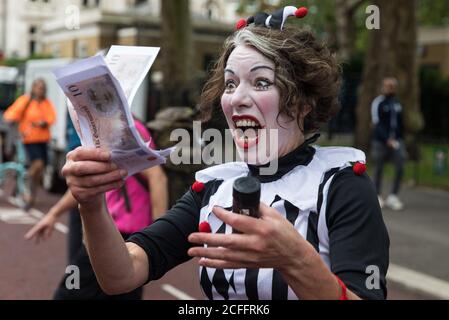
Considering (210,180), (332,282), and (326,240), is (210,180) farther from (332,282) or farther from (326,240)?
(332,282)

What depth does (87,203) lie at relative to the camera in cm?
167

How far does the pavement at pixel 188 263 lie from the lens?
6.28m

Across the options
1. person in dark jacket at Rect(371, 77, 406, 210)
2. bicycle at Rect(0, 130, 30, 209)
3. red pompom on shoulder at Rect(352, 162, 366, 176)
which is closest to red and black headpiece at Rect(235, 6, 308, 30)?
red pompom on shoulder at Rect(352, 162, 366, 176)

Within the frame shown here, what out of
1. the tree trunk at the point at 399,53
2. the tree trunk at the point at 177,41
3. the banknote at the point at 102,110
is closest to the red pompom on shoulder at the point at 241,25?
the banknote at the point at 102,110

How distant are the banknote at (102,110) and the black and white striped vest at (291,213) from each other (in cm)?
43

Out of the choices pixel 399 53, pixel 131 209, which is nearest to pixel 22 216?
pixel 131 209

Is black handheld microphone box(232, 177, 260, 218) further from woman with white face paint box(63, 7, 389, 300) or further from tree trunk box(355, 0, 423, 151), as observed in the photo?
tree trunk box(355, 0, 423, 151)

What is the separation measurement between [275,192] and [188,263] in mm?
5659

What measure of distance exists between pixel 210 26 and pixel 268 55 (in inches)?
1582

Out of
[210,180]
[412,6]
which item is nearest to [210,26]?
[412,6]

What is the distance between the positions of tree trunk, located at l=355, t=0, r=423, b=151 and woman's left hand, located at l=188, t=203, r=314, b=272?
1571cm

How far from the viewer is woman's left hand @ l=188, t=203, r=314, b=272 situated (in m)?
1.40

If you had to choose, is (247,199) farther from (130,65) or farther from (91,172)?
(130,65)

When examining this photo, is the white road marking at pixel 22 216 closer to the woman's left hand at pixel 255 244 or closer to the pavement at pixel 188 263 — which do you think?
the pavement at pixel 188 263
